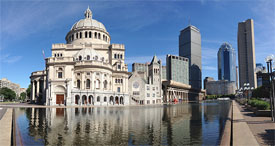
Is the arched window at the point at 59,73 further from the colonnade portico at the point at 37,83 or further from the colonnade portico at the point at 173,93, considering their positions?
the colonnade portico at the point at 173,93

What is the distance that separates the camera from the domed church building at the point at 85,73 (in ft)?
Answer: 216

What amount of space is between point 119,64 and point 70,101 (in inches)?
1226

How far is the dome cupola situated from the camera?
93.7m

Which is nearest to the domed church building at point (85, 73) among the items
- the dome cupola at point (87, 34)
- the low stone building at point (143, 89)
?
the dome cupola at point (87, 34)

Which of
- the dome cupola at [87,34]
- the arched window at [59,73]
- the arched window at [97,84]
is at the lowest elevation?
the arched window at [97,84]

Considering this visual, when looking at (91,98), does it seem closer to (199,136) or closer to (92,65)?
(92,65)

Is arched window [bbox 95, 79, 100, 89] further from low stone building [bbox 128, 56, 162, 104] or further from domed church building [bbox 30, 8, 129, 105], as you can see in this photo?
low stone building [bbox 128, 56, 162, 104]

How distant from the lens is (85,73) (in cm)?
7419

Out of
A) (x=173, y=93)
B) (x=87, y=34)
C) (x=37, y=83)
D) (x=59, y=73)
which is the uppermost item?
(x=87, y=34)

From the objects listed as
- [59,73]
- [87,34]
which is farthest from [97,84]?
[87,34]

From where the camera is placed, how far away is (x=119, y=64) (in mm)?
88938

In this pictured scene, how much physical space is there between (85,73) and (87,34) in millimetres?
27644

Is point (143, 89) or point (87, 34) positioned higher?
point (87, 34)

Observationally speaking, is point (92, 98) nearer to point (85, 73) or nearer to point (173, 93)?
point (85, 73)
